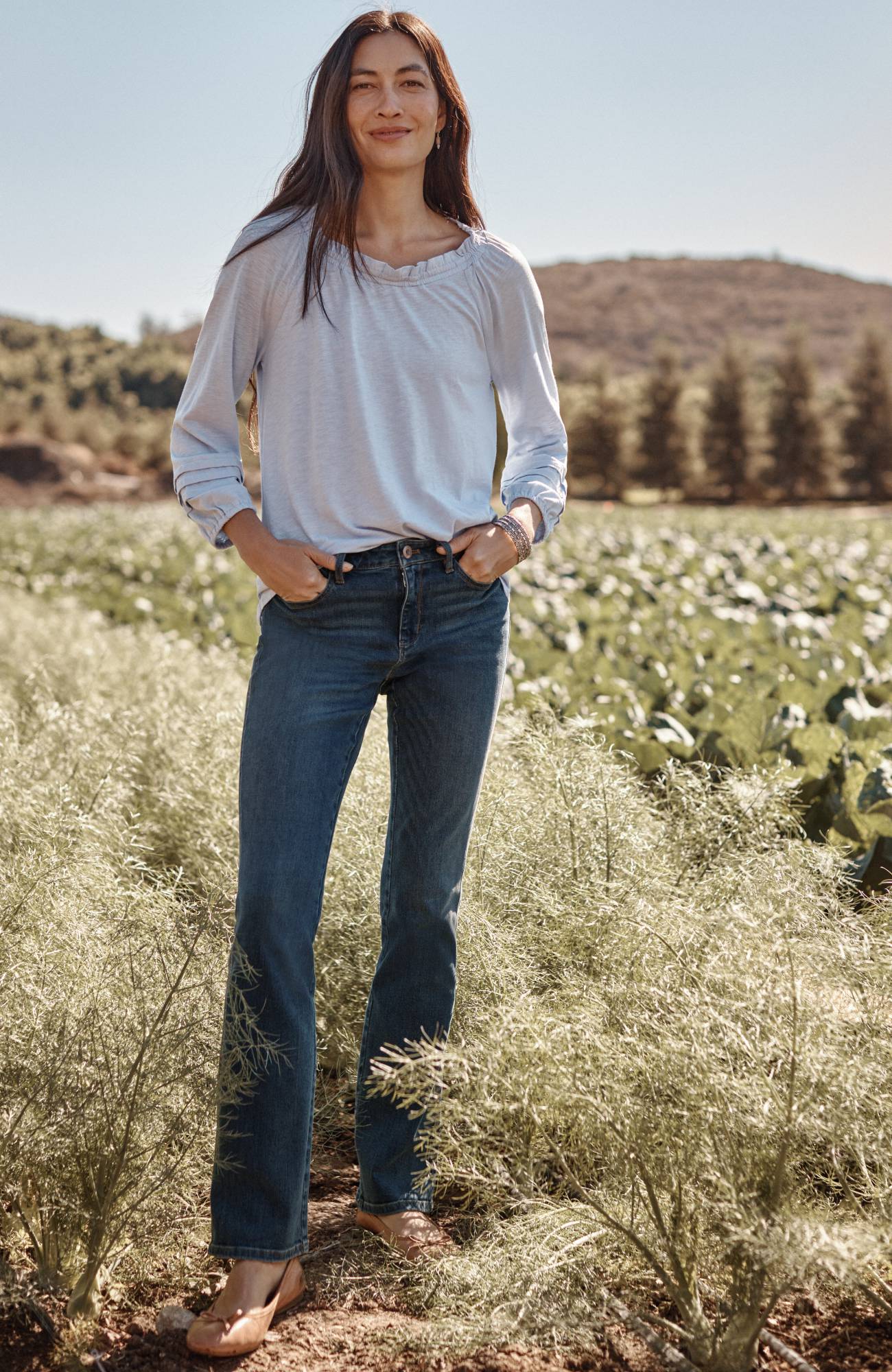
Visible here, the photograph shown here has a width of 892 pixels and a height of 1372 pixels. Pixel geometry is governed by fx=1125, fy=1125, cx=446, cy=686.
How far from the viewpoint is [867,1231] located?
1479mm

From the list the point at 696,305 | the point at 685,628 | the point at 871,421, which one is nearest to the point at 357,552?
the point at 685,628

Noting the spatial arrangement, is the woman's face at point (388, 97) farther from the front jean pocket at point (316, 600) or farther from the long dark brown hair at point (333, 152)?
the front jean pocket at point (316, 600)

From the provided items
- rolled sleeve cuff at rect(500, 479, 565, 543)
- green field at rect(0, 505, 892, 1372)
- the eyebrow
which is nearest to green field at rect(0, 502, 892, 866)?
green field at rect(0, 505, 892, 1372)

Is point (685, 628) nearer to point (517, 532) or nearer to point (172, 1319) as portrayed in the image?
point (517, 532)

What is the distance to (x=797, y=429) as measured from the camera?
146 feet

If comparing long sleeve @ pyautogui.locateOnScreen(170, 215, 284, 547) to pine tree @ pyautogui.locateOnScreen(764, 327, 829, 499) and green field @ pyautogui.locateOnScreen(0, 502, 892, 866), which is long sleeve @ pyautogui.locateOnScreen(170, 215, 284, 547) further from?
pine tree @ pyautogui.locateOnScreen(764, 327, 829, 499)

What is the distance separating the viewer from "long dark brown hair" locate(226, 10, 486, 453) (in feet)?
6.09

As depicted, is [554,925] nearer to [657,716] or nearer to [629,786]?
[629,786]

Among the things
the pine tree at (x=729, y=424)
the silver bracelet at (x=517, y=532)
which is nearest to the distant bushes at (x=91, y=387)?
the pine tree at (x=729, y=424)

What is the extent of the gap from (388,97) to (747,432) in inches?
1805

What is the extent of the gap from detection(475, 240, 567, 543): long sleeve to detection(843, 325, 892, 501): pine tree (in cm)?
4605

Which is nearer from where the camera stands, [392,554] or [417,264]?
[392,554]

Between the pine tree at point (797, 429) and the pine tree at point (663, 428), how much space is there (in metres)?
3.69

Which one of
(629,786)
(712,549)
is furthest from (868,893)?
(712,549)
